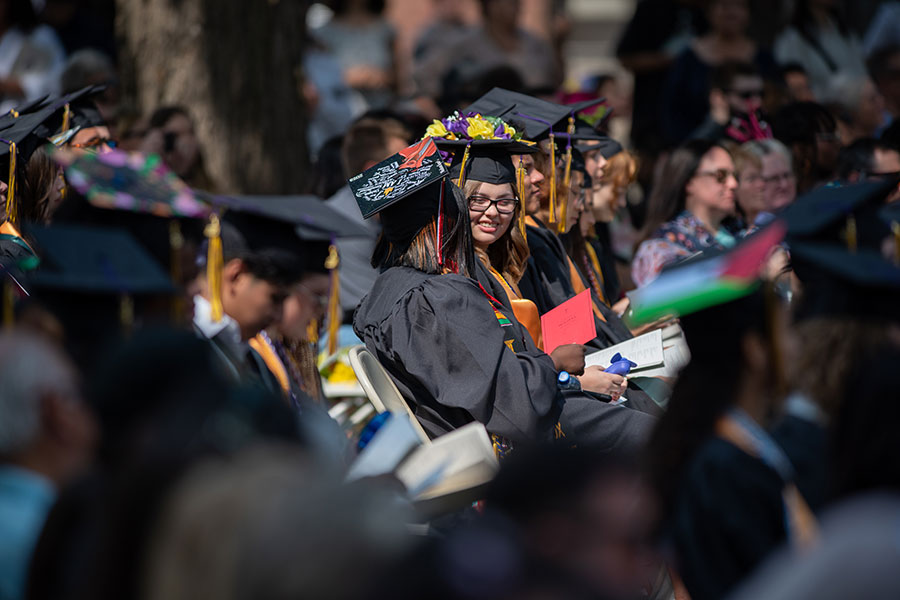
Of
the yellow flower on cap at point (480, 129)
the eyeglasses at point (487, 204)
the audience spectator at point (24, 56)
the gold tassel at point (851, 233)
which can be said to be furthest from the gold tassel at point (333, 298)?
the audience spectator at point (24, 56)

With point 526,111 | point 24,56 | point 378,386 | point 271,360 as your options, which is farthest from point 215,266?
point 24,56

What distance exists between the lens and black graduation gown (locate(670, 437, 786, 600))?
93.3 inches

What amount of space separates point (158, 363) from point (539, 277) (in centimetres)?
320

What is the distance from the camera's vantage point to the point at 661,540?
2.46 meters

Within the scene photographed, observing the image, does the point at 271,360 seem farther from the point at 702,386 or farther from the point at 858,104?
the point at 858,104

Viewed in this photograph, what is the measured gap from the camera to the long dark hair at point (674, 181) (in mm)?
6551

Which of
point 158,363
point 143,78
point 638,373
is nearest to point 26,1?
point 143,78

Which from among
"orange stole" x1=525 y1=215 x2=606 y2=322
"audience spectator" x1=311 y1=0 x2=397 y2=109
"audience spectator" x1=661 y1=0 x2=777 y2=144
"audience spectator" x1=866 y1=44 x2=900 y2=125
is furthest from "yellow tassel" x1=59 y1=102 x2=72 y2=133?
"audience spectator" x1=866 y1=44 x2=900 y2=125

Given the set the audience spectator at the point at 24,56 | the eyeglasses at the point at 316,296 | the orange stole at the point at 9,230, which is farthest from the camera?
the audience spectator at the point at 24,56

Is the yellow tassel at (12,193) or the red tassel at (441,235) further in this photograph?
the yellow tassel at (12,193)

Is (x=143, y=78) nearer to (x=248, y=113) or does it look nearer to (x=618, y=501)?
(x=248, y=113)

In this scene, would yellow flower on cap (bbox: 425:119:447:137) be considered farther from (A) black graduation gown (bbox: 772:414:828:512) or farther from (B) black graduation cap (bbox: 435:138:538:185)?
(A) black graduation gown (bbox: 772:414:828:512)

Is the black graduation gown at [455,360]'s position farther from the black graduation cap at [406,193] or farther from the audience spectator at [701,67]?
the audience spectator at [701,67]

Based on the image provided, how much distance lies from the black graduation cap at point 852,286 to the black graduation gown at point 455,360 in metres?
1.50
